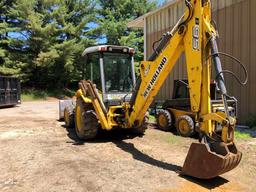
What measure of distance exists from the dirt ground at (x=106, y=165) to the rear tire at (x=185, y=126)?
1.10ft

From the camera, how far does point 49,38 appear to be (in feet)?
101

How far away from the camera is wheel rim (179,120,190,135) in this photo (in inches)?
391

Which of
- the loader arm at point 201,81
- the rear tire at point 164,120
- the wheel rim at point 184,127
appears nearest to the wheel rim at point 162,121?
the rear tire at point 164,120

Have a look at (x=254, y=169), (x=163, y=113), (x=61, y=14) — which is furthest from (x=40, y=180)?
(x=61, y=14)

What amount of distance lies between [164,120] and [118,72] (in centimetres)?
291

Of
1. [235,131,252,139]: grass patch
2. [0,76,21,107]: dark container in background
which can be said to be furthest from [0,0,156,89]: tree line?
[235,131,252,139]: grass patch

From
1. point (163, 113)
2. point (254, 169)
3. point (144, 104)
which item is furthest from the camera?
point (163, 113)

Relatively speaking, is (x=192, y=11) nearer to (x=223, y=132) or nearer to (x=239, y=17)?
(x=223, y=132)

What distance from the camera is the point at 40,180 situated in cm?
569

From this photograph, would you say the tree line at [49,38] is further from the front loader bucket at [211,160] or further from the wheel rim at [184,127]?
the front loader bucket at [211,160]

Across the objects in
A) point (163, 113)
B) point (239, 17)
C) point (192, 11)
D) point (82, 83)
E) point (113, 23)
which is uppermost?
point (113, 23)

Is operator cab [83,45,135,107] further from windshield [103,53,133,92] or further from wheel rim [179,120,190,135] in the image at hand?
wheel rim [179,120,190,135]

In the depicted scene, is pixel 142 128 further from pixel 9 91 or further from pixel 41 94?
pixel 41 94

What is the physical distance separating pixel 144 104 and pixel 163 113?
3.70 metres
